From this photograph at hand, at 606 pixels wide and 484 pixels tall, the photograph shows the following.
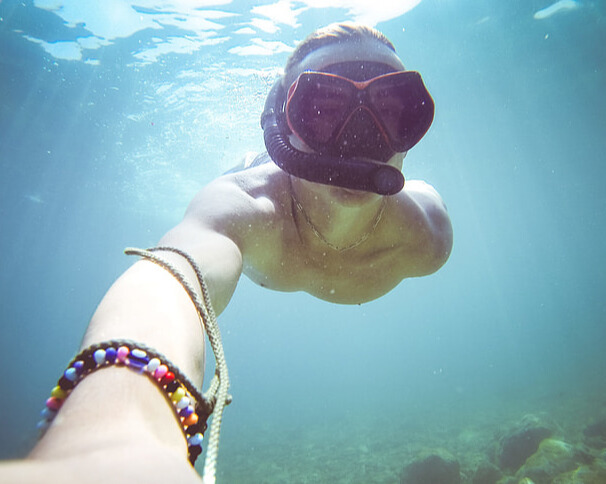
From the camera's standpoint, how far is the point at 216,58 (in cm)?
1199

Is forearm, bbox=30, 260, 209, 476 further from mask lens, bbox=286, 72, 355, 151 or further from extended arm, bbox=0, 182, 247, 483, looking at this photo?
mask lens, bbox=286, 72, 355, 151

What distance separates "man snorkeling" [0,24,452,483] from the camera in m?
0.72

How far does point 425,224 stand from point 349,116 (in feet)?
4.28

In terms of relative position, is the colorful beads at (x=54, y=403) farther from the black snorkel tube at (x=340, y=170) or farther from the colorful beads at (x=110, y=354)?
the black snorkel tube at (x=340, y=170)

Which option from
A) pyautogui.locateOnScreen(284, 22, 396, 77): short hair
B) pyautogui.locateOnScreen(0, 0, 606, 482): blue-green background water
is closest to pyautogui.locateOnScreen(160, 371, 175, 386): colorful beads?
pyautogui.locateOnScreen(284, 22, 396, 77): short hair

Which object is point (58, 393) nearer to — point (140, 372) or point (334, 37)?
point (140, 372)

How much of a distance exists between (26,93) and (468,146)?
852 inches

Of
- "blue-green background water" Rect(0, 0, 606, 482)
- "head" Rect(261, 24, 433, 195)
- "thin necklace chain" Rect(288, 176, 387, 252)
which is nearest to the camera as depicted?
"head" Rect(261, 24, 433, 195)

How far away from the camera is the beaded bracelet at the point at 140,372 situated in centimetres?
85

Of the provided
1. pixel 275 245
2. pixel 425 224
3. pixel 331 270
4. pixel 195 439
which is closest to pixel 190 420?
pixel 195 439

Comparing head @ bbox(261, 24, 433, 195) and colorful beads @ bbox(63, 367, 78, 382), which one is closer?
colorful beads @ bbox(63, 367, 78, 382)

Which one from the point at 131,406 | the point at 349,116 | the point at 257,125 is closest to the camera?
the point at 131,406

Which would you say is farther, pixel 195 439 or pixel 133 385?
pixel 195 439

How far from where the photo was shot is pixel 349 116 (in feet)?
7.68
